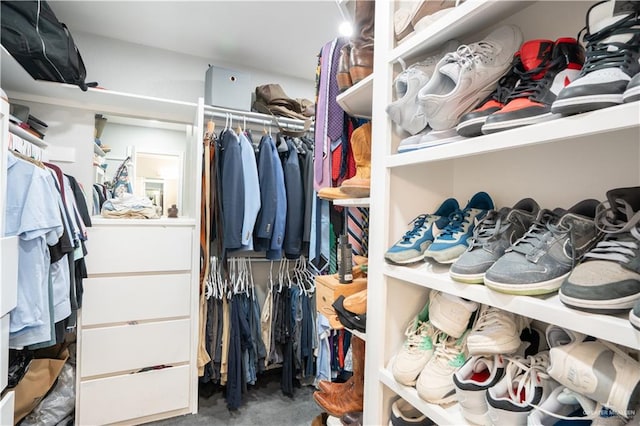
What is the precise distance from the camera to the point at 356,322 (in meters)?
0.91

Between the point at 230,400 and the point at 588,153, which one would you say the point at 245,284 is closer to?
the point at 230,400

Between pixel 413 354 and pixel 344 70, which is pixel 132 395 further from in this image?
pixel 344 70

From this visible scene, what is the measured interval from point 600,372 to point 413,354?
365mm

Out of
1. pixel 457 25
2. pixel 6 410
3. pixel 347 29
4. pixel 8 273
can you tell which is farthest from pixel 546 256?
pixel 6 410

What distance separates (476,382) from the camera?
1.97 ft

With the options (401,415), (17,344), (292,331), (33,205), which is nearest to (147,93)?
(33,205)

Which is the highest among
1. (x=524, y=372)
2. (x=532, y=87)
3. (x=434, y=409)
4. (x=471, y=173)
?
(x=532, y=87)

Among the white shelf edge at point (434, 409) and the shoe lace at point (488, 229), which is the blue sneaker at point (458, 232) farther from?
the white shelf edge at point (434, 409)

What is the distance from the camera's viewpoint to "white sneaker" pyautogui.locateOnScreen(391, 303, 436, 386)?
0.73 metres

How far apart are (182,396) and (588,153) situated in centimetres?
222

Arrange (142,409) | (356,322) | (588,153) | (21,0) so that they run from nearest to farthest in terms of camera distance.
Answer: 1. (588,153)
2. (356,322)
3. (21,0)
4. (142,409)

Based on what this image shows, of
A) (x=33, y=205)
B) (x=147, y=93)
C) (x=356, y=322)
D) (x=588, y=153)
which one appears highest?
(x=147, y=93)

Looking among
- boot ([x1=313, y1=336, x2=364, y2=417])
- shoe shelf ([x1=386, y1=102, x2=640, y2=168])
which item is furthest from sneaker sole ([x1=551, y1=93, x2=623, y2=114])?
boot ([x1=313, y1=336, x2=364, y2=417])

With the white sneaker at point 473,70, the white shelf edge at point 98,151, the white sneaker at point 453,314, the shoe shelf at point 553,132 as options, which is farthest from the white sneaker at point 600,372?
the white shelf edge at point 98,151
